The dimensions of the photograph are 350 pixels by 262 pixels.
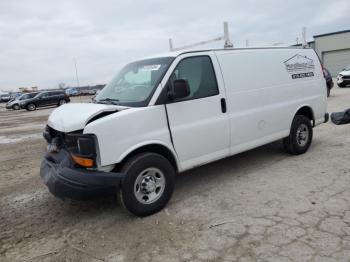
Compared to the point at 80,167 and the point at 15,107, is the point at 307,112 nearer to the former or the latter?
the point at 80,167

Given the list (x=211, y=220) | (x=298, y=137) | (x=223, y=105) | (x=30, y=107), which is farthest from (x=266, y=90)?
(x=30, y=107)

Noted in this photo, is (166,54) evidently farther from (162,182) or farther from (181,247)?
(181,247)

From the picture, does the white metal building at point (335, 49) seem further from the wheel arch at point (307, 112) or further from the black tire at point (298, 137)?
the black tire at point (298, 137)

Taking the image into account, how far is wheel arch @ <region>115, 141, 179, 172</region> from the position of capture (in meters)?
4.07

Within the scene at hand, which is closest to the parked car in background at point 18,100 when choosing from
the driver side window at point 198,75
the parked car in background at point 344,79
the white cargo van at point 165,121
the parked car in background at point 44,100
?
the parked car in background at point 44,100

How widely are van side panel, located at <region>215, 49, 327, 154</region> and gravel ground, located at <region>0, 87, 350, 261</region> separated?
2.21ft

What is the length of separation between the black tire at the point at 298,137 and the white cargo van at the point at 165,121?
0.05m

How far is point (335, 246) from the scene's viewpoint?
10.8ft

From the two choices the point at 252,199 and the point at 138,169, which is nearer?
the point at 138,169

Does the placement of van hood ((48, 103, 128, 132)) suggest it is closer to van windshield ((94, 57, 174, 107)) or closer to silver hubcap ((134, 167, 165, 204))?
van windshield ((94, 57, 174, 107))

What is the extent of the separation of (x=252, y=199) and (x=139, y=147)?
5.55ft

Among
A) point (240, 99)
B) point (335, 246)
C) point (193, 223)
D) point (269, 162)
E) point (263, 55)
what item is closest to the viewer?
point (335, 246)

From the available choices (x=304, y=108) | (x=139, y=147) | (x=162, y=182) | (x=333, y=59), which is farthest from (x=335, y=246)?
(x=333, y=59)

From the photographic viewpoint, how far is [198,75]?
4824 mm
